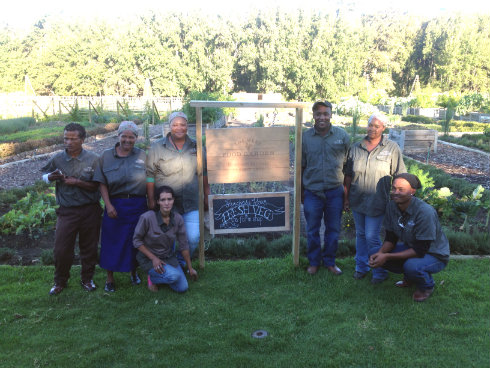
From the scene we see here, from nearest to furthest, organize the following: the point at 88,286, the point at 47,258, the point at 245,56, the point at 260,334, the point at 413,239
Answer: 1. the point at 260,334
2. the point at 413,239
3. the point at 88,286
4. the point at 47,258
5. the point at 245,56

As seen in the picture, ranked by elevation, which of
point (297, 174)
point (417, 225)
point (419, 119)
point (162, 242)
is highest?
point (297, 174)

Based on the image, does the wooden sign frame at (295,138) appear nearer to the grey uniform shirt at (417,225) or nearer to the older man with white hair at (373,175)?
the older man with white hair at (373,175)

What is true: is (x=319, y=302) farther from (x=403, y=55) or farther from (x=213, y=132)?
(x=403, y=55)

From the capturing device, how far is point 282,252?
504cm

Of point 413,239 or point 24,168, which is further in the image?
point 24,168

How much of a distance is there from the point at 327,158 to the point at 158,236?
181cm

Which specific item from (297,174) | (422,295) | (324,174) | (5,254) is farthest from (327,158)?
(5,254)

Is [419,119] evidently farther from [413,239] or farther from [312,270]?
[413,239]

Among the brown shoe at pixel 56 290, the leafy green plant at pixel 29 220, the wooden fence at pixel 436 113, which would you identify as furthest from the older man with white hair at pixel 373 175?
the wooden fence at pixel 436 113

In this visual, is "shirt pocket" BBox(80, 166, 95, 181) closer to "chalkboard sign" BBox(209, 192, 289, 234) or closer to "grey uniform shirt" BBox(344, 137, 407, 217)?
"chalkboard sign" BBox(209, 192, 289, 234)

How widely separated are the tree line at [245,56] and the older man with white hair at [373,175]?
138 feet

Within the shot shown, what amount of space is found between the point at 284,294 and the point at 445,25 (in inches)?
2210

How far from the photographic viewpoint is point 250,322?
11.2 feet

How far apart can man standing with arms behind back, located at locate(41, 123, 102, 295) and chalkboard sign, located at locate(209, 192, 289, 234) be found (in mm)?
1229
